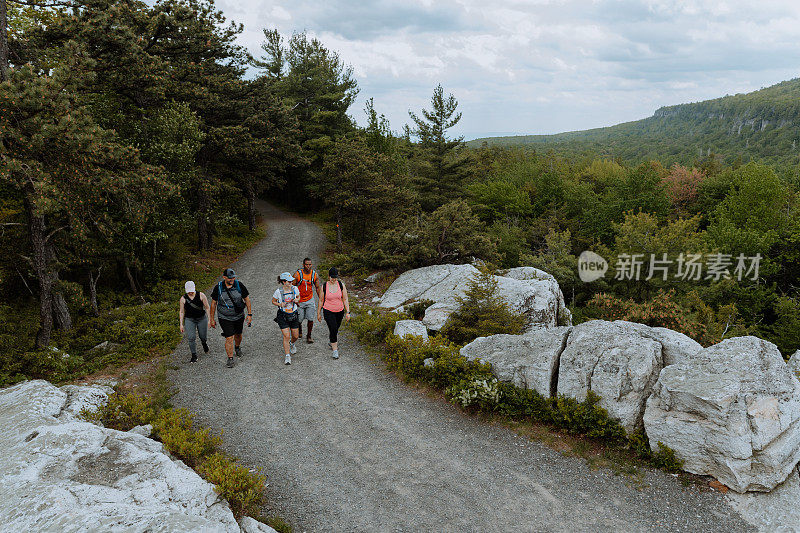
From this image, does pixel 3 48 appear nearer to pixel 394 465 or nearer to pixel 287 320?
pixel 287 320

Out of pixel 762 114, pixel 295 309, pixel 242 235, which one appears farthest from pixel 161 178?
pixel 762 114

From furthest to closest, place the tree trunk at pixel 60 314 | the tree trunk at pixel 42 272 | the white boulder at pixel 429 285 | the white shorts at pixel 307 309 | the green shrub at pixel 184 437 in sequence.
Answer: the white boulder at pixel 429 285 < the tree trunk at pixel 60 314 < the white shorts at pixel 307 309 < the tree trunk at pixel 42 272 < the green shrub at pixel 184 437

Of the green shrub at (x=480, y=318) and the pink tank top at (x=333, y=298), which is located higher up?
the pink tank top at (x=333, y=298)

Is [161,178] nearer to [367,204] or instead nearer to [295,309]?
[295,309]

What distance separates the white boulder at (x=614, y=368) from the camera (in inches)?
276

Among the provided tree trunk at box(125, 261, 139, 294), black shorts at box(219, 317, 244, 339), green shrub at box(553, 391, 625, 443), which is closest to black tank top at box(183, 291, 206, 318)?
black shorts at box(219, 317, 244, 339)

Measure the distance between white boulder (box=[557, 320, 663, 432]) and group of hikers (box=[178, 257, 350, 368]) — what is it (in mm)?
5146

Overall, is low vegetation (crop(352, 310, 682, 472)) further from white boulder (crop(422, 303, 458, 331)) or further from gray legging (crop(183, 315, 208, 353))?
gray legging (crop(183, 315, 208, 353))

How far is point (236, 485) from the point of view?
5438mm

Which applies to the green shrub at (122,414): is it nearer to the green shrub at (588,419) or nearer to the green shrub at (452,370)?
the green shrub at (452,370)

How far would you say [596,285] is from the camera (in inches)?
1061

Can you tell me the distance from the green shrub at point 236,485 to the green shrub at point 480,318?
638 cm

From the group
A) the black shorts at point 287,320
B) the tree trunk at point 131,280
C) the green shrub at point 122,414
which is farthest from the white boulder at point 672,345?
the tree trunk at point 131,280

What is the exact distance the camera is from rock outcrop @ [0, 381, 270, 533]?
4.16 m
